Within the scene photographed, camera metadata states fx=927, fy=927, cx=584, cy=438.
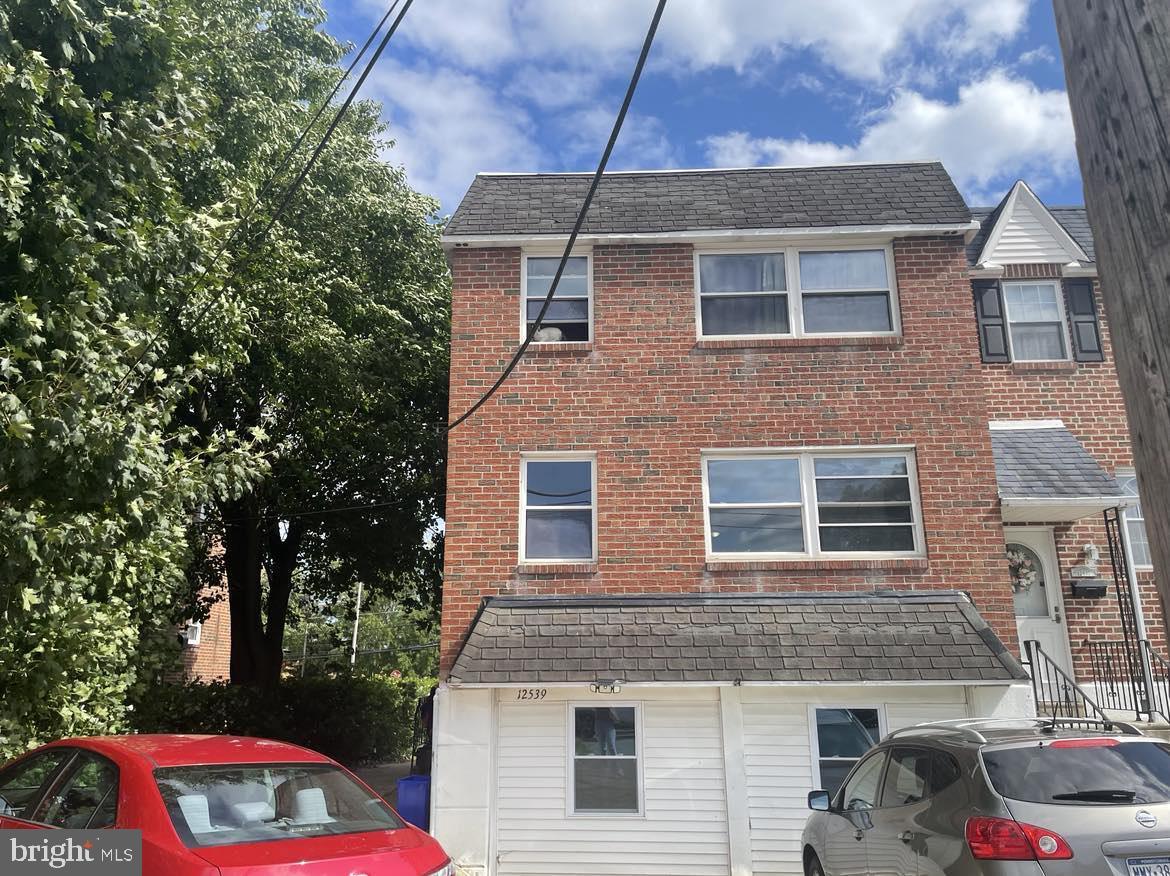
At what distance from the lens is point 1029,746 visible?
557cm

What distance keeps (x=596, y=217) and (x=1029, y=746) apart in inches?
368

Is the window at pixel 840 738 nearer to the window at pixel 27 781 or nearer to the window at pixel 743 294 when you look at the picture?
the window at pixel 743 294

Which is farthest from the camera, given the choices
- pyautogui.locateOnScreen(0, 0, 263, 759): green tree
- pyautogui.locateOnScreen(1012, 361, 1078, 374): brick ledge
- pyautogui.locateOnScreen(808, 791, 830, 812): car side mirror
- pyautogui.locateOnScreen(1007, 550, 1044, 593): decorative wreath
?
pyautogui.locateOnScreen(1012, 361, 1078, 374): brick ledge

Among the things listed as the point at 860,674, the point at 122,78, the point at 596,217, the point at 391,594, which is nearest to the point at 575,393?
the point at 596,217

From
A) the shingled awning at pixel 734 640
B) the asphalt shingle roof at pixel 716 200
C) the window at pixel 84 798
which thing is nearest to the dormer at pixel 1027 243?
the asphalt shingle roof at pixel 716 200

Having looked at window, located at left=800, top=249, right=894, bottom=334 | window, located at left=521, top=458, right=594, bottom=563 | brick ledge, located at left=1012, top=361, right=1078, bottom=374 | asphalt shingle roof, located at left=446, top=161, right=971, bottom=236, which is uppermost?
asphalt shingle roof, located at left=446, top=161, right=971, bottom=236

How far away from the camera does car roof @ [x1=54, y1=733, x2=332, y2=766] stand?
5.32 m

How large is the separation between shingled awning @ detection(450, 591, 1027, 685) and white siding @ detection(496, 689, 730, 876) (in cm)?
68

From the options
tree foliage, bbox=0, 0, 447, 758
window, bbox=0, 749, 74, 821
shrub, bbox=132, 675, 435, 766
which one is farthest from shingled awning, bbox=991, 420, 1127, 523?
shrub, bbox=132, 675, 435, 766

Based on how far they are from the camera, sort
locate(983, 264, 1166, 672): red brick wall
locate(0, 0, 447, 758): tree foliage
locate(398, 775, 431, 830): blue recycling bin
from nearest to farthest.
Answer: locate(0, 0, 447, 758): tree foliage → locate(398, 775, 431, 830): blue recycling bin → locate(983, 264, 1166, 672): red brick wall

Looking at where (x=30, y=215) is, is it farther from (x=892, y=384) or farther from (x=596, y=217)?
(x=892, y=384)

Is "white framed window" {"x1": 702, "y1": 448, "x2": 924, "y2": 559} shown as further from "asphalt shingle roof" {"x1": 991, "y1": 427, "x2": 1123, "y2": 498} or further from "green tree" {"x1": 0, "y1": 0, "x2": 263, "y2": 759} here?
"green tree" {"x1": 0, "y1": 0, "x2": 263, "y2": 759}

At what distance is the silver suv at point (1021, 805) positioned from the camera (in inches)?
197

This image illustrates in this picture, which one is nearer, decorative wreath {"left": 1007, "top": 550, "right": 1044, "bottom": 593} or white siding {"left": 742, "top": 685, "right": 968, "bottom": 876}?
white siding {"left": 742, "top": 685, "right": 968, "bottom": 876}
